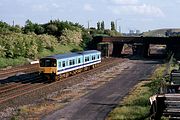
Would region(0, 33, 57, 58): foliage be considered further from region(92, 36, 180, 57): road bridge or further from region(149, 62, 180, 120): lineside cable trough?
region(149, 62, 180, 120): lineside cable trough

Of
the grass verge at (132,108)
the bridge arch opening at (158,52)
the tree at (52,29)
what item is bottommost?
the bridge arch opening at (158,52)

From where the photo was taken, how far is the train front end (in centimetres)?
4362

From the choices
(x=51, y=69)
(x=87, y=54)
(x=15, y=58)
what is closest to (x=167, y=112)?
(x=51, y=69)

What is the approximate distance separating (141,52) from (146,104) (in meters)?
74.9

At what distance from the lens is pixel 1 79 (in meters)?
45.8

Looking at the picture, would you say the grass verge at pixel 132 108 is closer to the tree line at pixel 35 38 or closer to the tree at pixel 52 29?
the tree line at pixel 35 38

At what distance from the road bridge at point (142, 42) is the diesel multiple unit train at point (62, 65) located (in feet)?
132

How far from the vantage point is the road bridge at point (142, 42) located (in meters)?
93.6

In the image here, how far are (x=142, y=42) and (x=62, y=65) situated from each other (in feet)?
178

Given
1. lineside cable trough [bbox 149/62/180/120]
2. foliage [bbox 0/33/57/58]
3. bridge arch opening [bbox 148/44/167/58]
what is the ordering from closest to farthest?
lineside cable trough [bbox 149/62/180/120], foliage [bbox 0/33/57/58], bridge arch opening [bbox 148/44/167/58]

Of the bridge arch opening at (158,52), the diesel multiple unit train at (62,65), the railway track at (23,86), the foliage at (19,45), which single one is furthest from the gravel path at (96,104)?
the bridge arch opening at (158,52)

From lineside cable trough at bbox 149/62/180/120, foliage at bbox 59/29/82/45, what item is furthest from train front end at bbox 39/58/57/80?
foliage at bbox 59/29/82/45

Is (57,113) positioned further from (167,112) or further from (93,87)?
(93,87)

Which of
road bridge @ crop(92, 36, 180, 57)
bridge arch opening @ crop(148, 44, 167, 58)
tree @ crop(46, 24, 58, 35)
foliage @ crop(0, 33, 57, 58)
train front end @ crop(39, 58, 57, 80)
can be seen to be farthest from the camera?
bridge arch opening @ crop(148, 44, 167, 58)
